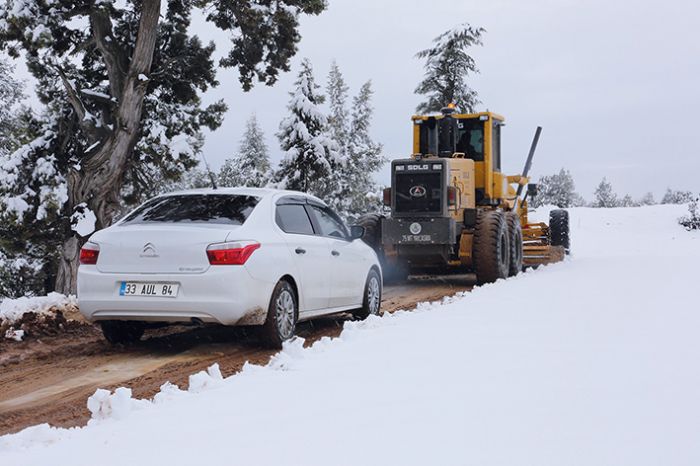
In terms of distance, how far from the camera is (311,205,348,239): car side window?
8.09 meters

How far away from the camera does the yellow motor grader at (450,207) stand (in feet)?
42.7

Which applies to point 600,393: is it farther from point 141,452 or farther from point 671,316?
point 671,316

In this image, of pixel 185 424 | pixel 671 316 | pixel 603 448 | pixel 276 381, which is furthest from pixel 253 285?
pixel 671 316

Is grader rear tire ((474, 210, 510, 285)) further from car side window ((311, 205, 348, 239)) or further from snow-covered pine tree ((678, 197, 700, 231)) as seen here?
snow-covered pine tree ((678, 197, 700, 231))

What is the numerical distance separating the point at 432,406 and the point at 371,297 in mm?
5033

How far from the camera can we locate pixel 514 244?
48.1ft

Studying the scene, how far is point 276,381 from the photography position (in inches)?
182

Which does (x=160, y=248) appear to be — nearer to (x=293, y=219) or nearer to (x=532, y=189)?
(x=293, y=219)

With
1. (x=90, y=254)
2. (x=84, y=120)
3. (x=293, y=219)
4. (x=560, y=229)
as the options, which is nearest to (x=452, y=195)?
(x=293, y=219)

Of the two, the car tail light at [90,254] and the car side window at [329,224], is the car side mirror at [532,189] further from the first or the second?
the car tail light at [90,254]

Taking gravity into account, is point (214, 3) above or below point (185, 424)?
above

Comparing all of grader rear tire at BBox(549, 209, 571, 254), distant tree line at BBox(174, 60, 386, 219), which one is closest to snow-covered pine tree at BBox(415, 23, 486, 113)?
distant tree line at BBox(174, 60, 386, 219)

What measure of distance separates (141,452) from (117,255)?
11.4 feet

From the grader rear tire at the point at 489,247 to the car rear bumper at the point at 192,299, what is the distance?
7.36 metres
